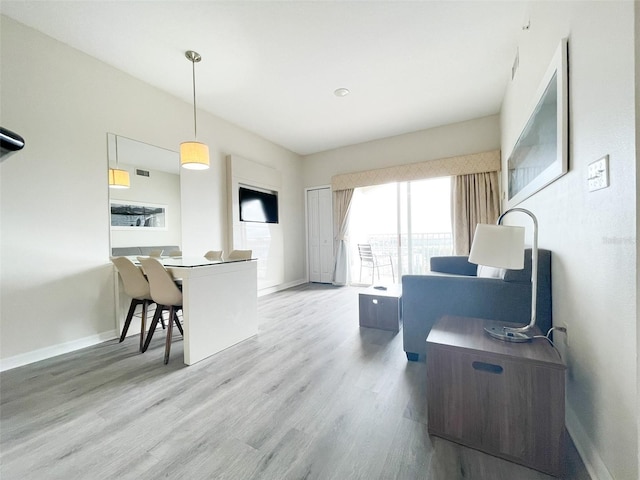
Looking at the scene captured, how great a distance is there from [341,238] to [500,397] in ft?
14.0

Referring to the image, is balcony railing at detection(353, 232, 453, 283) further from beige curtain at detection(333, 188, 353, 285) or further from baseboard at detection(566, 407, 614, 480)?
baseboard at detection(566, 407, 614, 480)

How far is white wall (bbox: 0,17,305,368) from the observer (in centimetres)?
215

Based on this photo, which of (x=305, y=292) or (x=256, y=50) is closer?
(x=256, y=50)

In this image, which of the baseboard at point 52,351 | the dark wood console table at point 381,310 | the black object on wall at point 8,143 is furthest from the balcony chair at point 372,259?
the black object on wall at point 8,143

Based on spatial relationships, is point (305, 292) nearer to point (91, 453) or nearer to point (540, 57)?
point (91, 453)

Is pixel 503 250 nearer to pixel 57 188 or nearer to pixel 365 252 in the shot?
pixel 57 188

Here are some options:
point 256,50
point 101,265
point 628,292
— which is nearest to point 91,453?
point 101,265

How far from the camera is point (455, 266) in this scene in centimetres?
313

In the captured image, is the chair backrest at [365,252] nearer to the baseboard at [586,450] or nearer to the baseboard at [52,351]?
the baseboard at [586,450]

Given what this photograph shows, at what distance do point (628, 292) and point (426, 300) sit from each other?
46.2 inches

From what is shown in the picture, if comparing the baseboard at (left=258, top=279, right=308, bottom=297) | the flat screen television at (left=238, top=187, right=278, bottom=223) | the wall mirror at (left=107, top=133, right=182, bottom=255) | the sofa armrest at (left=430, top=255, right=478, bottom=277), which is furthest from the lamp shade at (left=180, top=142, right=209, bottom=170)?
the sofa armrest at (left=430, top=255, right=478, bottom=277)

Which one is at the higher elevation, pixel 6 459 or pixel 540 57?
pixel 540 57

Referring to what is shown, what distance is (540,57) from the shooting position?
1860 millimetres

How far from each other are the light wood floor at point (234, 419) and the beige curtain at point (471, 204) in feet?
8.56
